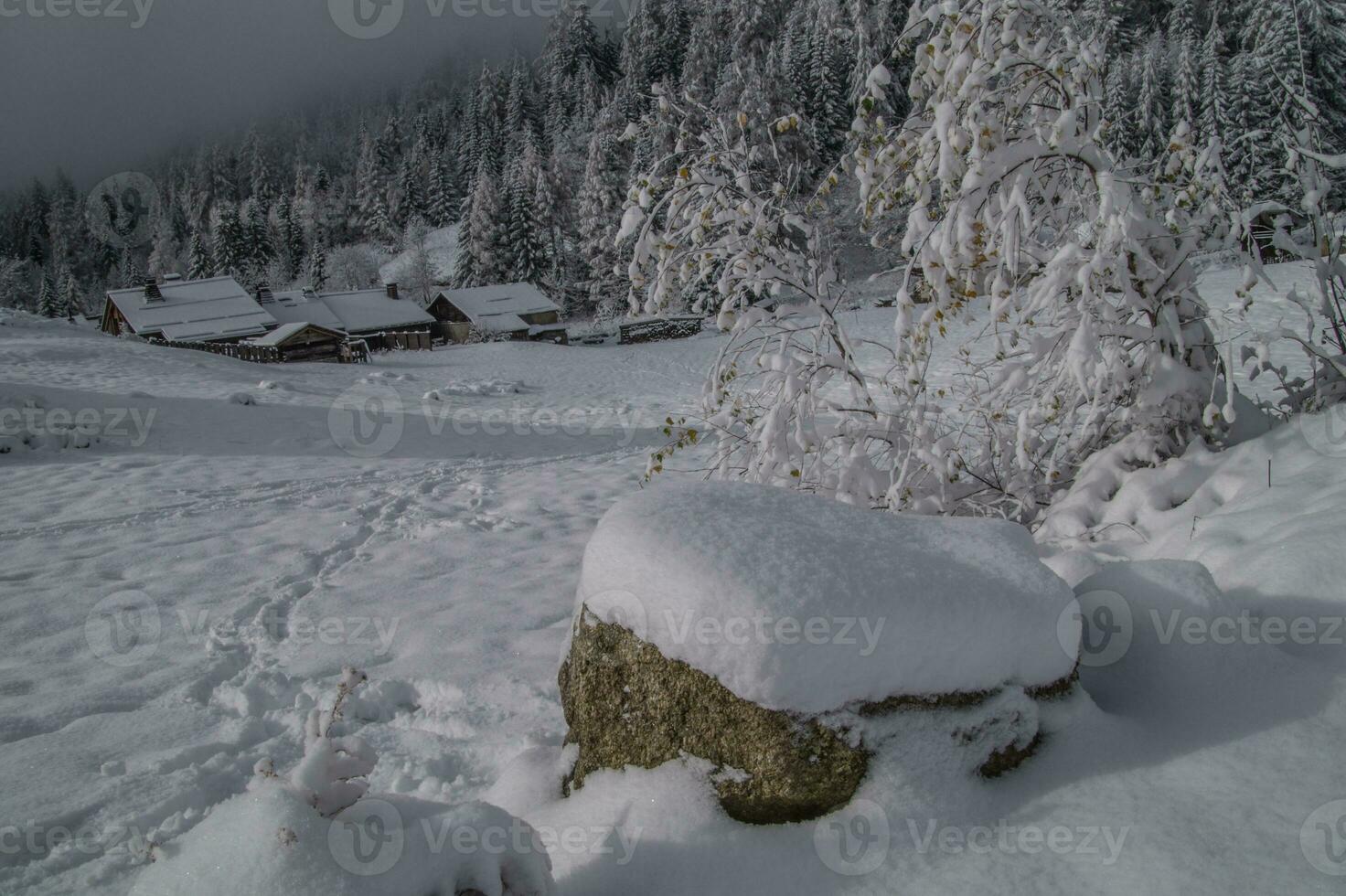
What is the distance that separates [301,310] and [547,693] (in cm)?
4479

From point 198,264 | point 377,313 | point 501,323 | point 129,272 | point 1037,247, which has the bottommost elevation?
point 501,323

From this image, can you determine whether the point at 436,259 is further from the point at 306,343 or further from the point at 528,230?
the point at 306,343

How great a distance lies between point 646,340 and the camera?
38.4 metres

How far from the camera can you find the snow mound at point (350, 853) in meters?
1.79

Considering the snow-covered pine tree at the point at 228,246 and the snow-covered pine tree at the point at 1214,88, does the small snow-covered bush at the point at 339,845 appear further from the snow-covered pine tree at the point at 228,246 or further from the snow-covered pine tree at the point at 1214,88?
the snow-covered pine tree at the point at 228,246

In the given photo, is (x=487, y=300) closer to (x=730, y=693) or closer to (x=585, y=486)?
(x=585, y=486)

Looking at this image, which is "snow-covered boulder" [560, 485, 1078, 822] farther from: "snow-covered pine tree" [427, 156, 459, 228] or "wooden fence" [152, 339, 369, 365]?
"snow-covered pine tree" [427, 156, 459, 228]

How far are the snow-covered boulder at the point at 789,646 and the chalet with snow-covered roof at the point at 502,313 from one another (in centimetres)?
3788

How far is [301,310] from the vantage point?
42.9 m

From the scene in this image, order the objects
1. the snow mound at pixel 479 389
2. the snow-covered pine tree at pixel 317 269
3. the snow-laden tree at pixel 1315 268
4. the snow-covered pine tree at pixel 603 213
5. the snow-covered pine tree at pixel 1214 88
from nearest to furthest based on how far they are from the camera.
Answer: the snow-laden tree at pixel 1315 268 → the snow mound at pixel 479 389 → the snow-covered pine tree at pixel 1214 88 → the snow-covered pine tree at pixel 603 213 → the snow-covered pine tree at pixel 317 269

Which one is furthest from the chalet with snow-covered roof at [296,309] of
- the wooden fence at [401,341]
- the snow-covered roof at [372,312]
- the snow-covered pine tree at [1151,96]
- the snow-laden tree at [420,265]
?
the snow-covered pine tree at [1151,96]

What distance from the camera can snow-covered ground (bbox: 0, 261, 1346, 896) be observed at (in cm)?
222

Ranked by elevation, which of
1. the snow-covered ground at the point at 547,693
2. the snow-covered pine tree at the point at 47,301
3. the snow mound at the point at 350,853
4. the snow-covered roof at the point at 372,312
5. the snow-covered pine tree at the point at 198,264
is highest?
the snow-covered pine tree at the point at 198,264

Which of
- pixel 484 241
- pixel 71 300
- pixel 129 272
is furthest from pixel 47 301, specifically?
pixel 484 241
